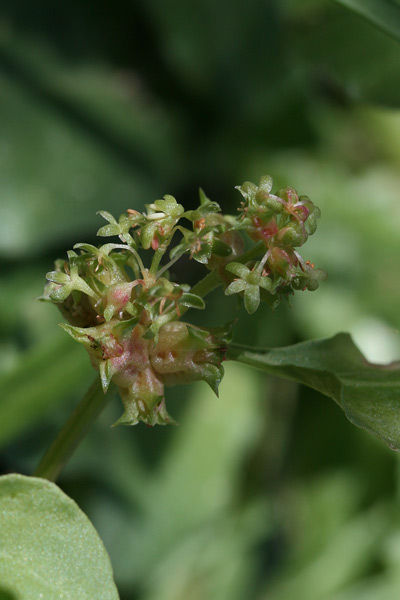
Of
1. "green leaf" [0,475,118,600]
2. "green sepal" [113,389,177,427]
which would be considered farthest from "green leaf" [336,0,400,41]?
"green leaf" [0,475,118,600]

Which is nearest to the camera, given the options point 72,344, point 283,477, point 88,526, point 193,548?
point 88,526

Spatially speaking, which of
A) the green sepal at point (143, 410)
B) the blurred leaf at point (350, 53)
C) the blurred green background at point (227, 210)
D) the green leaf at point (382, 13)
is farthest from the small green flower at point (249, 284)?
the blurred green background at point (227, 210)

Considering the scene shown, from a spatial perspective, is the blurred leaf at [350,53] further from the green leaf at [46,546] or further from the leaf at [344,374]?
the green leaf at [46,546]

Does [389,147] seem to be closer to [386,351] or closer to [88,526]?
[386,351]

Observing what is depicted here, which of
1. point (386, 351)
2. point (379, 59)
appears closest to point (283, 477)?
point (386, 351)

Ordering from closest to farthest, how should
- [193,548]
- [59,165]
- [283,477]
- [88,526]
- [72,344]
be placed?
[88,526], [72,344], [59,165], [193,548], [283,477]

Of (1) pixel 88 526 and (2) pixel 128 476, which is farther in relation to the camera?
(2) pixel 128 476
